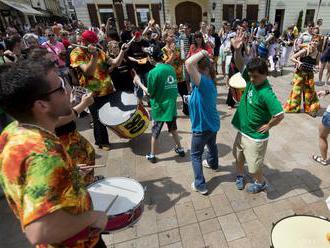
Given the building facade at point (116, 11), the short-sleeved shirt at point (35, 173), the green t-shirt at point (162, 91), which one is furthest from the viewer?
the building facade at point (116, 11)

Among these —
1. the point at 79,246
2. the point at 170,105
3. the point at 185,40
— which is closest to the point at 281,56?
the point at 185,40

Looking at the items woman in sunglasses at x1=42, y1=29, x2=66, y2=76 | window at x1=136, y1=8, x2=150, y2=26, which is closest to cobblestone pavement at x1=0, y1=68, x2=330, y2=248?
woman in sunglasses at x1=42, y1=29, x2=66, y2=76

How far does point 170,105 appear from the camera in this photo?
12.4ft

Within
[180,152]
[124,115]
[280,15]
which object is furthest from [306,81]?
[280,15]

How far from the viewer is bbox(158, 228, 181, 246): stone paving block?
2723 mm

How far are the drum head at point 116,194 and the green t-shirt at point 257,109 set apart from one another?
1.48 meters

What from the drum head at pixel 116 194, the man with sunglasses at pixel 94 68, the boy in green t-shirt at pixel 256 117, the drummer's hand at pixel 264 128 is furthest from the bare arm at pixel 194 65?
the man with sunglasses at pixel 94 68

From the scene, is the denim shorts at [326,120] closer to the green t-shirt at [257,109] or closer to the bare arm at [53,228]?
the green t-shirt at [257,109]

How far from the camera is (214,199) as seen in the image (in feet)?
10.7

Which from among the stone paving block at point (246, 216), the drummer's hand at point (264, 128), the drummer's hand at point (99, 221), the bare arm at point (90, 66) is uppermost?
the bare arm at point (90, 66)

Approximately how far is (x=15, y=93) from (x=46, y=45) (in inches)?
245

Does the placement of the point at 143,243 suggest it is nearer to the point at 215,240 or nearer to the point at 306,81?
the point at 215,240

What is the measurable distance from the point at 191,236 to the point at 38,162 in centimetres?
220

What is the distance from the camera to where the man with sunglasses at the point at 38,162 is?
3.36 ft
